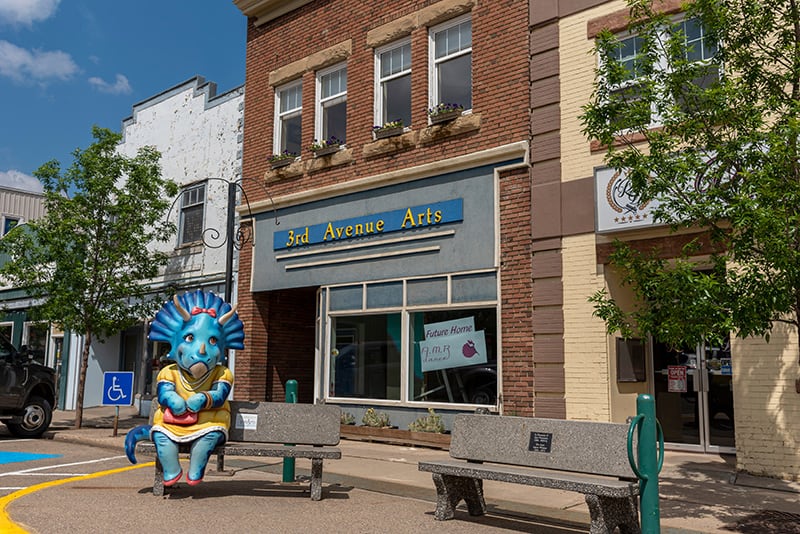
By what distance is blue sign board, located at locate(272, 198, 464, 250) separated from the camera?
40.1ft

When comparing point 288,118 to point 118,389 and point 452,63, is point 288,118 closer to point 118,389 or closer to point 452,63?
point 452,63

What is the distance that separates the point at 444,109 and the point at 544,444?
24.6 feet

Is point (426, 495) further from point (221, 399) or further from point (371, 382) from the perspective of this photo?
point (371, 382)

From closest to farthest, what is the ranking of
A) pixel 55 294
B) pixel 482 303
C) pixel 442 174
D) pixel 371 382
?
1. pixel 482 303
2. pixel 442 174
3. pixel 371 382
4. pixel 55 294

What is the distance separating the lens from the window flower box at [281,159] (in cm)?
1505

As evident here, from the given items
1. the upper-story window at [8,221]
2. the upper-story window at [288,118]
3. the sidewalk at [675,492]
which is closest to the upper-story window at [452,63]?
the upper-story window at [288,118]

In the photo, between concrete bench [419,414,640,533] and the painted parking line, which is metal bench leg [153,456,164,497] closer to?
the painted parking line

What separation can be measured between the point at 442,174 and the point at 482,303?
7.66 ft

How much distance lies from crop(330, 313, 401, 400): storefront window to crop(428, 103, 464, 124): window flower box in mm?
3408

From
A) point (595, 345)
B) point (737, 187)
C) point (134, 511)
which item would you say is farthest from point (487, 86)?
point (134, 511)

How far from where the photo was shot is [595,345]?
1020 cm

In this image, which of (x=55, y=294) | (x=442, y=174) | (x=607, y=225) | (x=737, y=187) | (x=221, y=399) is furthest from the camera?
(x=55, y=294)

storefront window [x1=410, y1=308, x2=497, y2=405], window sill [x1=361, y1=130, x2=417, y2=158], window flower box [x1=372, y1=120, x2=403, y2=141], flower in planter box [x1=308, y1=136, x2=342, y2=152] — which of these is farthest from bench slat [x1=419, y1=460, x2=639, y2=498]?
flower in planter box [x1=308, y1=136, x2=342, y2=152]

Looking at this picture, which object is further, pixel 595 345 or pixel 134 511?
pixel 595 345
